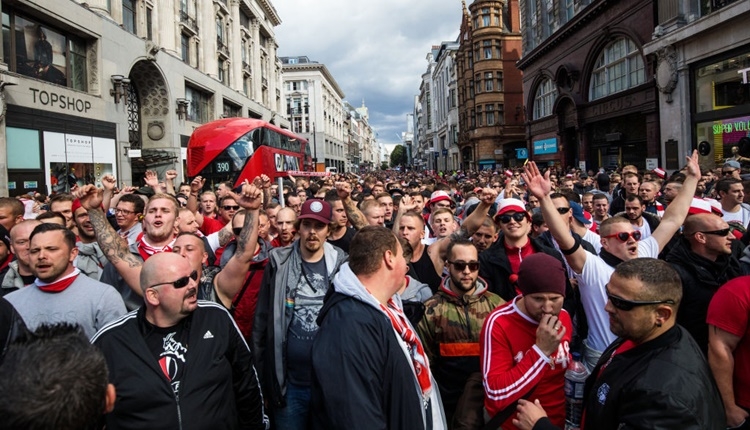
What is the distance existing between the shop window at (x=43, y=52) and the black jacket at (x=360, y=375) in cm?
1876

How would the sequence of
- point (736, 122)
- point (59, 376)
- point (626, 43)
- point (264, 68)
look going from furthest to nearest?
point (264, 68), point (626, 43), point (736, 122), point (59, 376)

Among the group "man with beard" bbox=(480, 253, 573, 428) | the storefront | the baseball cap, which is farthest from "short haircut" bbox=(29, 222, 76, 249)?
the storefront

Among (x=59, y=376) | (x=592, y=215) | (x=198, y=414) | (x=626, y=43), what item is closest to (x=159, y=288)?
(x=198, y=414)

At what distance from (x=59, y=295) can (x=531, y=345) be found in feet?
10.2

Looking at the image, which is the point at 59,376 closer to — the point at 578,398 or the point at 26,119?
the point at 578,398

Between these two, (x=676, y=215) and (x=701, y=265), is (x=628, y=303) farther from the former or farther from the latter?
(x=676, y=215)

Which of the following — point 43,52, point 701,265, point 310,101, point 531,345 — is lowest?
point 531,345

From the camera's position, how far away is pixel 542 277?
252cm

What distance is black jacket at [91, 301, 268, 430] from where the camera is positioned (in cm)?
241

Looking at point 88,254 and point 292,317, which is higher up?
point 88,254

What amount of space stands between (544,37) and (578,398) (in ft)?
111

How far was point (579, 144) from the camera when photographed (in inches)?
1103

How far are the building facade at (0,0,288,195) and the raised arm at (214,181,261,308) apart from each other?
601 inches

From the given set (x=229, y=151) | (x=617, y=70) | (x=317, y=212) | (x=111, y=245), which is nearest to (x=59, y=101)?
(x=229, y=151)
